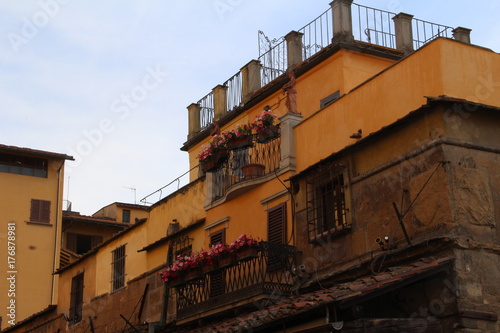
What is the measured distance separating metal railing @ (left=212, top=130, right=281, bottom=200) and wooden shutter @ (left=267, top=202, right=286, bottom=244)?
0.92 m

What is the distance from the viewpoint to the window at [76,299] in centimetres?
2684

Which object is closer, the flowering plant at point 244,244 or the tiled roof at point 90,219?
the flowering plant at point 244,244

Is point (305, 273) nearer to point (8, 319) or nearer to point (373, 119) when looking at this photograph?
point (373, 119)

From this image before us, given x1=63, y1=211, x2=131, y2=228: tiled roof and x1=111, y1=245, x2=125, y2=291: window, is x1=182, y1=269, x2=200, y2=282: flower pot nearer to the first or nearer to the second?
x1=111, y1=245, x2=125, y2=291: window

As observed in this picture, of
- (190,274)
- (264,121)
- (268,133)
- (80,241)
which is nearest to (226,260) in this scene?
(190,274)

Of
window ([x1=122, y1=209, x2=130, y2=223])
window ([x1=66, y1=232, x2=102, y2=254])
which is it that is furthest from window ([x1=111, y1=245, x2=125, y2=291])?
window ([x1=122, y1=209, x2=130, y2=223])

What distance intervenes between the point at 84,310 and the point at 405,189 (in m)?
14.5

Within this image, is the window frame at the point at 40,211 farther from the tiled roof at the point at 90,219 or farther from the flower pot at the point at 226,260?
the flower pot at the point at 226,260

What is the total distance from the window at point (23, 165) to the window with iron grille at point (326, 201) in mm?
25871

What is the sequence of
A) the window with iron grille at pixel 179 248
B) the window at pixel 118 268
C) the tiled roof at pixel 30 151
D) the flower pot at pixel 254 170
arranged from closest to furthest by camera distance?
the flower pot at pixel 254 170 → the window with iron grille at pixel 179 248 → the window at pixel 118 268 → the tiled roof at pixel 30 151

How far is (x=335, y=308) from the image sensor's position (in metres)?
12.9

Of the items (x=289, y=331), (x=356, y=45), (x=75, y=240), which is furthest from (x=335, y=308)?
(x=75, y=240)

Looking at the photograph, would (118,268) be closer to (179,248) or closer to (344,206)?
(179,248)

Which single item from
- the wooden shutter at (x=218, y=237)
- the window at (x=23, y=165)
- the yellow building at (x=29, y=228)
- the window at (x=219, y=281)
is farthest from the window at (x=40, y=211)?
the window at (x=219, y=281)
